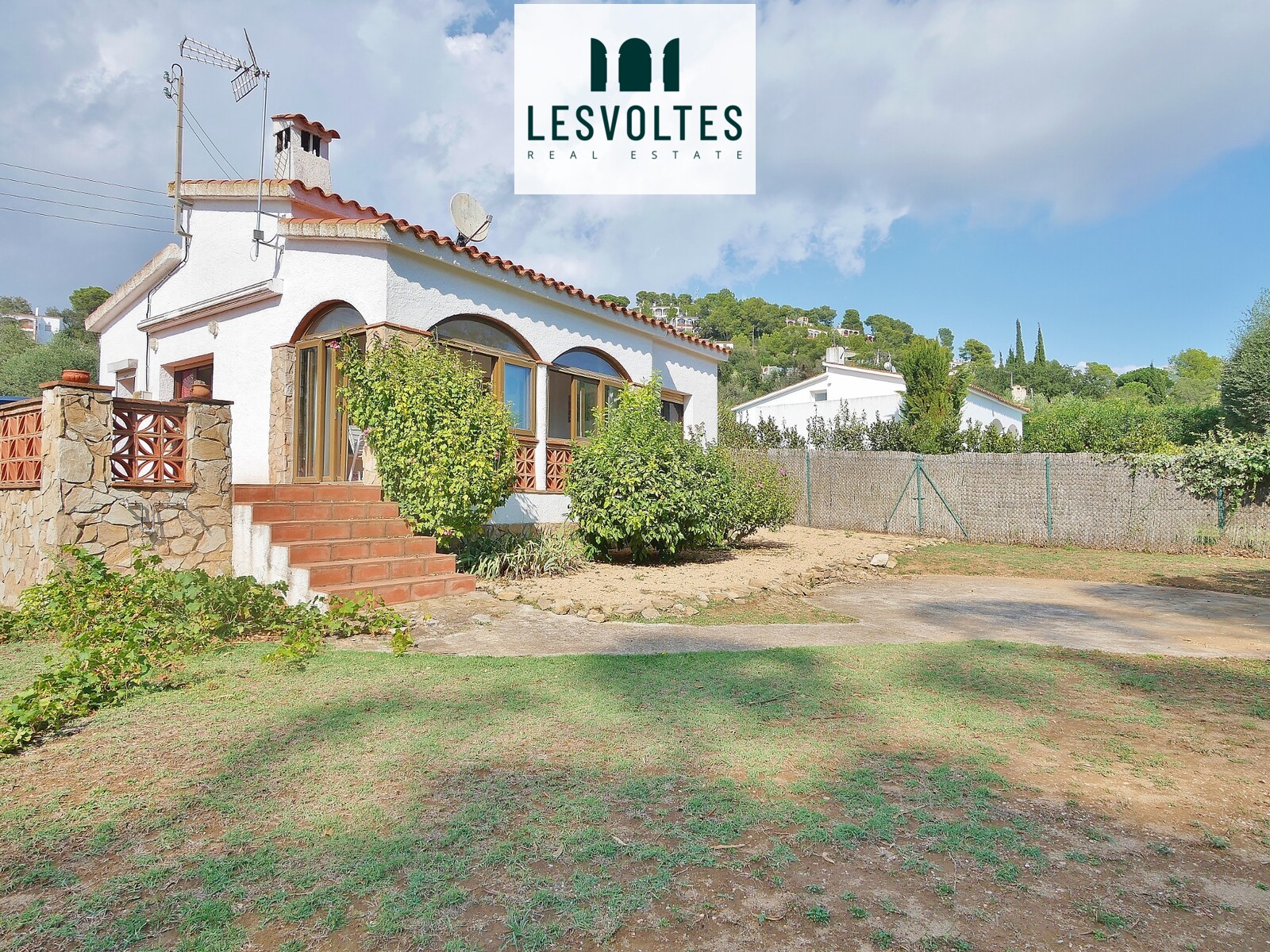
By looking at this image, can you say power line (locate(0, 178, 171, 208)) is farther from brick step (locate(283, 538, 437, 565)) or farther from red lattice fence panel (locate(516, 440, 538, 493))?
brick step (locate(283, 538, 437, 565))

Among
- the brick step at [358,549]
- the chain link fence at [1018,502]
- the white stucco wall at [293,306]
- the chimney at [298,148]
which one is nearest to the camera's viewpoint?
the brick step at [358,549]

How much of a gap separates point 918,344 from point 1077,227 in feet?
34.7

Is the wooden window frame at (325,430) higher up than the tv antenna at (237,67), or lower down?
lower down

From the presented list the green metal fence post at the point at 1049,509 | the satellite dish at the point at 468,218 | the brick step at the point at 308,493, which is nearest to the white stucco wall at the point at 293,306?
the satellite dish at the point at 468,218

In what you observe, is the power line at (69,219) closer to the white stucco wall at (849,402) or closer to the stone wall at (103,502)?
the stone wall at (103,502)

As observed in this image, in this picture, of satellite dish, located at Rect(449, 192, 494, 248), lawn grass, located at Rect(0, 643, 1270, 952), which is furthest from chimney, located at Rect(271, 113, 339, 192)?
lawn grass, located at Rect(0, 643, 1270, 952)

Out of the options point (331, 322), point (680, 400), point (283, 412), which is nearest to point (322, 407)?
point (283, 412)

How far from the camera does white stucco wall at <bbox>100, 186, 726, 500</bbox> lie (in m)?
8.92

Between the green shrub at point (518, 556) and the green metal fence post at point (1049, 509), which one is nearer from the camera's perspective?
the green shrub at point (518, 556)

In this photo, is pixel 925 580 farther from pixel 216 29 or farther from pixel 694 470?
pixel 216 29

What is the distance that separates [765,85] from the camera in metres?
11.7

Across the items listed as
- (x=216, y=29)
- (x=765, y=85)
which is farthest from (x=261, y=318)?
(x=765, y=85)

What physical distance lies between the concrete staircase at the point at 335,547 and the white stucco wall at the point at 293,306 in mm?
2371

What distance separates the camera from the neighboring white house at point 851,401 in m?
30.9
